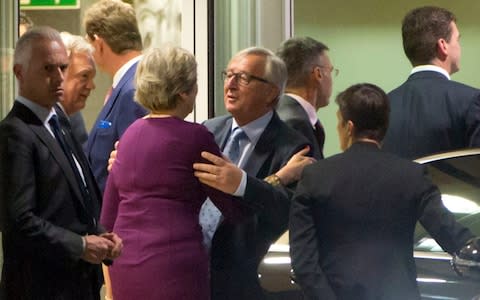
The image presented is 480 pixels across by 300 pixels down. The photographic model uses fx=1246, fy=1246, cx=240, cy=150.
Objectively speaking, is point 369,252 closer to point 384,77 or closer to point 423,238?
point 423,238

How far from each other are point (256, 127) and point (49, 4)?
345 cm

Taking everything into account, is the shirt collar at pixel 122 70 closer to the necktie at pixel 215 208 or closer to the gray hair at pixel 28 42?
the necktie at pixel 215 208

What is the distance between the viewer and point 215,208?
5.20 meters

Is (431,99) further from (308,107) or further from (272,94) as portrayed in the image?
(272,94)

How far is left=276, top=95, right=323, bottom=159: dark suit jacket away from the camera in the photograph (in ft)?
18.0

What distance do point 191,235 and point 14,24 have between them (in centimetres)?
312

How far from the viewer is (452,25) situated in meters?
6.19

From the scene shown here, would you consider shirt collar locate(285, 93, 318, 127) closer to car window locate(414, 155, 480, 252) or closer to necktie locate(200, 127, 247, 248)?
necktie locate(200, 127, 247, 248)

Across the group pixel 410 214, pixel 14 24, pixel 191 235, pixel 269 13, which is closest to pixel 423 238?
pixel 410 214

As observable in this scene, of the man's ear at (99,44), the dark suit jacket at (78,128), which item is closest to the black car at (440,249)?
the man's ear at (99,44)

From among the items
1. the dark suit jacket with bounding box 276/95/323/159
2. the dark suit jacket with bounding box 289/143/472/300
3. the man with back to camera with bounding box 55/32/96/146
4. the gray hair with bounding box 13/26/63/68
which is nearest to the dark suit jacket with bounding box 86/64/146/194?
the man with back to camera with bounding box 55/32/96/146

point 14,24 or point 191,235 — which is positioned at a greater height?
point 14,24

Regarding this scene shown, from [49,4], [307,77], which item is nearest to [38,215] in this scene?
[307,77]

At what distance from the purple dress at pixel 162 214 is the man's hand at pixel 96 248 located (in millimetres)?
178
